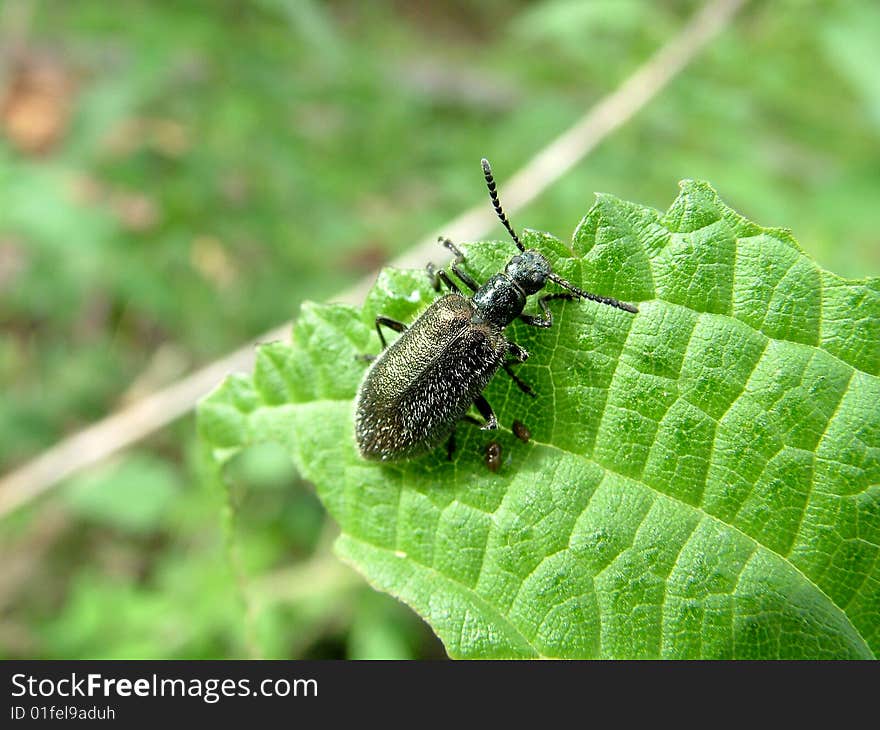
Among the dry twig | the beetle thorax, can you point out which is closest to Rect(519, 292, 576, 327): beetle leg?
the beetle thorax

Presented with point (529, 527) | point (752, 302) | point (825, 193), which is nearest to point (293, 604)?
point (529, 527)

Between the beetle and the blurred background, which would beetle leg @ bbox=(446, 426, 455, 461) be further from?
the blurred background

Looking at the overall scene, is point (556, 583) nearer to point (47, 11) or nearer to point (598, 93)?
point (598, 93)

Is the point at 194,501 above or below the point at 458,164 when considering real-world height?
below

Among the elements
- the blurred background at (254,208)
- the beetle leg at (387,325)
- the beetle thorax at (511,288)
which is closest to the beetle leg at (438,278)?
the beetle thorax at (511,288)

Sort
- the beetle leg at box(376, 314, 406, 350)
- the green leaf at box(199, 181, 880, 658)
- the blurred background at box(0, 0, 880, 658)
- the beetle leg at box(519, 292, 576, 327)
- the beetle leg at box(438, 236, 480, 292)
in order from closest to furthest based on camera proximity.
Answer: the green leaf at box(199, 181, 880, 658)
the beetle leg at box(519, 292, 576, 327)
the beetle leg at box(376, 314, 406, 350)
the beetle leg at box(438, 236, 480, 292)
the blurred background at box(0, 0, 880, 658)

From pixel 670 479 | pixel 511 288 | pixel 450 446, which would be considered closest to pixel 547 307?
pixel 511 288
